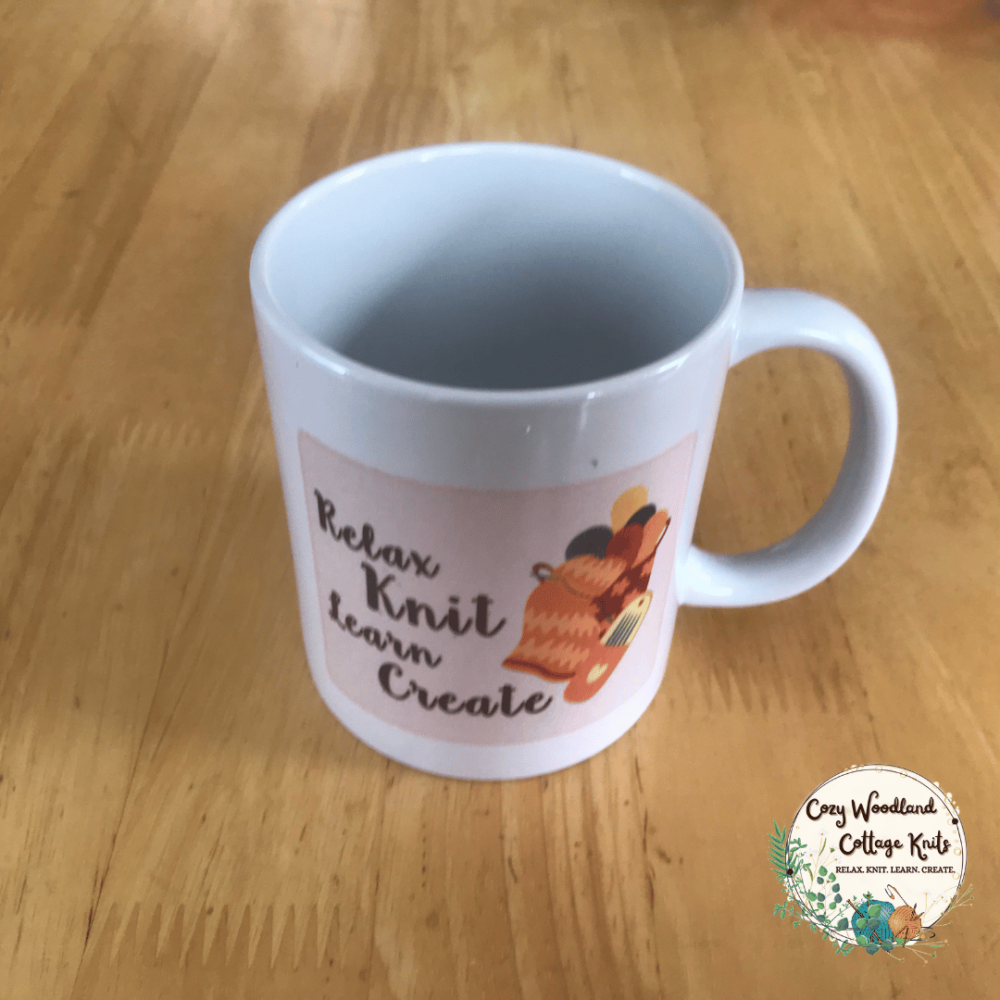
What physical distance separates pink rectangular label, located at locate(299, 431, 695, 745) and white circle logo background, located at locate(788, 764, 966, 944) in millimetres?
92

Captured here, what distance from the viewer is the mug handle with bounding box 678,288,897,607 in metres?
0.32

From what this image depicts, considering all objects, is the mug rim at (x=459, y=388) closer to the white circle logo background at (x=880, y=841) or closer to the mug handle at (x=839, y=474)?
the mug handle at (x=839, y=474)

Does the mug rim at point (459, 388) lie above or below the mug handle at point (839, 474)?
above

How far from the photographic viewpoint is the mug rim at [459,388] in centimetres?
26

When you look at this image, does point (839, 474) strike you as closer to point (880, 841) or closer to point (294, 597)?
point (880, 841)

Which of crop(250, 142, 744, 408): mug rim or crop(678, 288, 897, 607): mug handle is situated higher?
crop(250, 142, 744, 408): mug rim

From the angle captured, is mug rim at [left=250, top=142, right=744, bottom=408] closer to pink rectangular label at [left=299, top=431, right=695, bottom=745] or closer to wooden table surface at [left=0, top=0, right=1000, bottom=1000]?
pink rectangular label at [left=299, top=431, right=695, bottom=745]

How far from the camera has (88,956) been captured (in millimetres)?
317

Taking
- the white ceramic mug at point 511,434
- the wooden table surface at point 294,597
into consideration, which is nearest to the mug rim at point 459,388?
the white ceramic mug at point 511,434

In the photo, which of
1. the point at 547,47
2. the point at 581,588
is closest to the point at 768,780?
the point at 581,588

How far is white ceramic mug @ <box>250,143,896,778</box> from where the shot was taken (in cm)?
28

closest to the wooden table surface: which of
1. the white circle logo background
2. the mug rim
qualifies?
the white circle logo background

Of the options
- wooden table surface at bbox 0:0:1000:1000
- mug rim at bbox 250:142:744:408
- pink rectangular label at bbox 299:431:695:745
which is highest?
mug rim at bbox 250:142:744:408

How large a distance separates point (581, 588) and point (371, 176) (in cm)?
18
